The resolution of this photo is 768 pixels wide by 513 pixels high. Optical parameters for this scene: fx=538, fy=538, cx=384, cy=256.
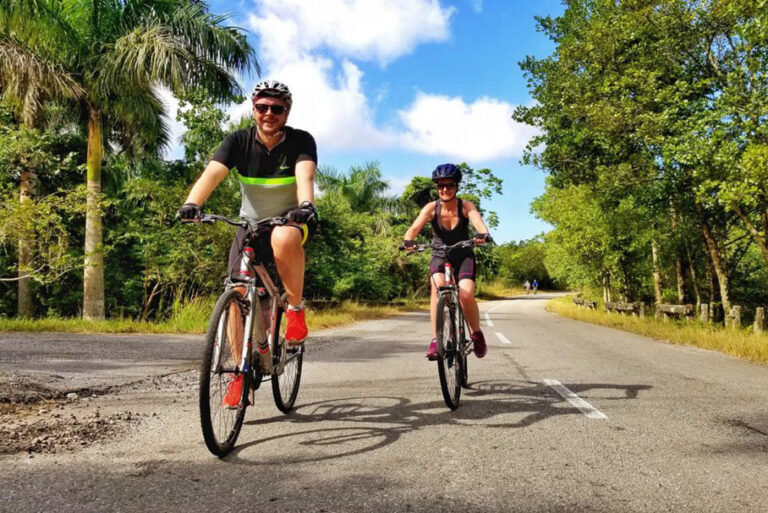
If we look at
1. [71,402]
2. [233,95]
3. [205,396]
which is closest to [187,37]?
[233,95]

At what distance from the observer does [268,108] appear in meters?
3.68

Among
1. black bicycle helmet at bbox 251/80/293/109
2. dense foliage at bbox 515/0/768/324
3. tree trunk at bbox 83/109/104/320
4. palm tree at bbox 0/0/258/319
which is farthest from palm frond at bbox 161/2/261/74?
black bicycle helmet at bbox 251/80/293/109

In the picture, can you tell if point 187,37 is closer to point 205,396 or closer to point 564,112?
point 564,112

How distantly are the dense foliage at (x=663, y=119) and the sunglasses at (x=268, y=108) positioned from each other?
8.69 meters

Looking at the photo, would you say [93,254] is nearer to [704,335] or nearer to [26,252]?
[26,252]

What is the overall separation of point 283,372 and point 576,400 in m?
2.67

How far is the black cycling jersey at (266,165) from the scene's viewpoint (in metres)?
3.70

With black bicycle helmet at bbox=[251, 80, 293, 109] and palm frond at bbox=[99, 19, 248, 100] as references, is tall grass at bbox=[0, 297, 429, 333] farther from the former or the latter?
black bicycle helmet at bbox=[251, 80, 293, 109]

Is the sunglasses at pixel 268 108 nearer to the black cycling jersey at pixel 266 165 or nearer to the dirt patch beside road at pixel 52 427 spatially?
the black cycling jersey at pixel 266 165

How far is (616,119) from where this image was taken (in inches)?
483

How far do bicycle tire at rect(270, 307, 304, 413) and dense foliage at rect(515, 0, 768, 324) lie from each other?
863 cm

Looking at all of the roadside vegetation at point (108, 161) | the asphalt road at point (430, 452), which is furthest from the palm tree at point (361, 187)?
the asphalt road at point (430, 452)

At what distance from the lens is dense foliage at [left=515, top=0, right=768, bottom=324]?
992 cm

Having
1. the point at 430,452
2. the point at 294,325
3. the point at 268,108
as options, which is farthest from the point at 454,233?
the point at 430,452
